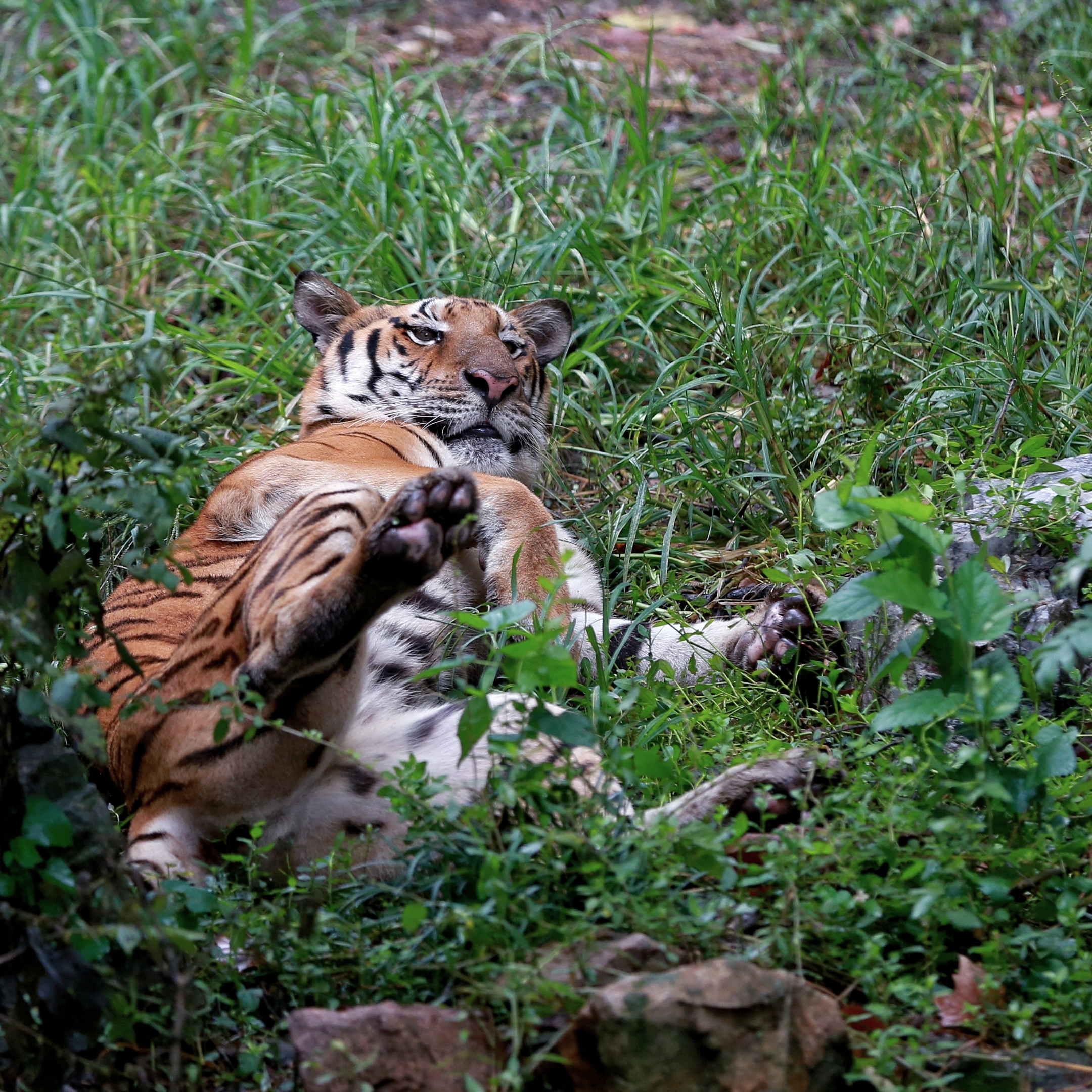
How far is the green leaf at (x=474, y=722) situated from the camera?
6.93 ft

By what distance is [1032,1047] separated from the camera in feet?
6.53

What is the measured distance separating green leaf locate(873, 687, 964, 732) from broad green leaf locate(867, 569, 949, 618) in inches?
5.6

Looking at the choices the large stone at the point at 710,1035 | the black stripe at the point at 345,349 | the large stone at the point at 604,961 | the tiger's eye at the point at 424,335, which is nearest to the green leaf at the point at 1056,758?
the large stone at the point at 710,1035

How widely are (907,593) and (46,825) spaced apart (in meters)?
1.52

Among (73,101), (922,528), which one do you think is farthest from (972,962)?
(73,101)

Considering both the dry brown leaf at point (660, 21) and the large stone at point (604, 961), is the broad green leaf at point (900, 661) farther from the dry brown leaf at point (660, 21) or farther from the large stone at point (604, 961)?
the dry brown leaf at point (660, 21)

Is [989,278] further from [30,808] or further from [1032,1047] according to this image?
[30,808]

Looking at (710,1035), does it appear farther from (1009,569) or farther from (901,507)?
(1009,569)

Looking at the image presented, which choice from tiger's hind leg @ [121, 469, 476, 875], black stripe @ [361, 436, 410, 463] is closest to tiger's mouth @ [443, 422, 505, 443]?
black stripe @ [361, 436, 410, 463]

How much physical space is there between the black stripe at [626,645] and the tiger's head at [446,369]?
72 centimetres

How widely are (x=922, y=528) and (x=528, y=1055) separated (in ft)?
3.80

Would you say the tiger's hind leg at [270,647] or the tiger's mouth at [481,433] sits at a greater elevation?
the tiger's hind leg at [270,647]

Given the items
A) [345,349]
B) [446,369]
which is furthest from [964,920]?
[345,349]

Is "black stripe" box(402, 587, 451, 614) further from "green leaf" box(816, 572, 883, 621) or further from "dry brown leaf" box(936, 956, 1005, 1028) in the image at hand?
"dry brown leaf" box(936, 956, 1005, 1028)
